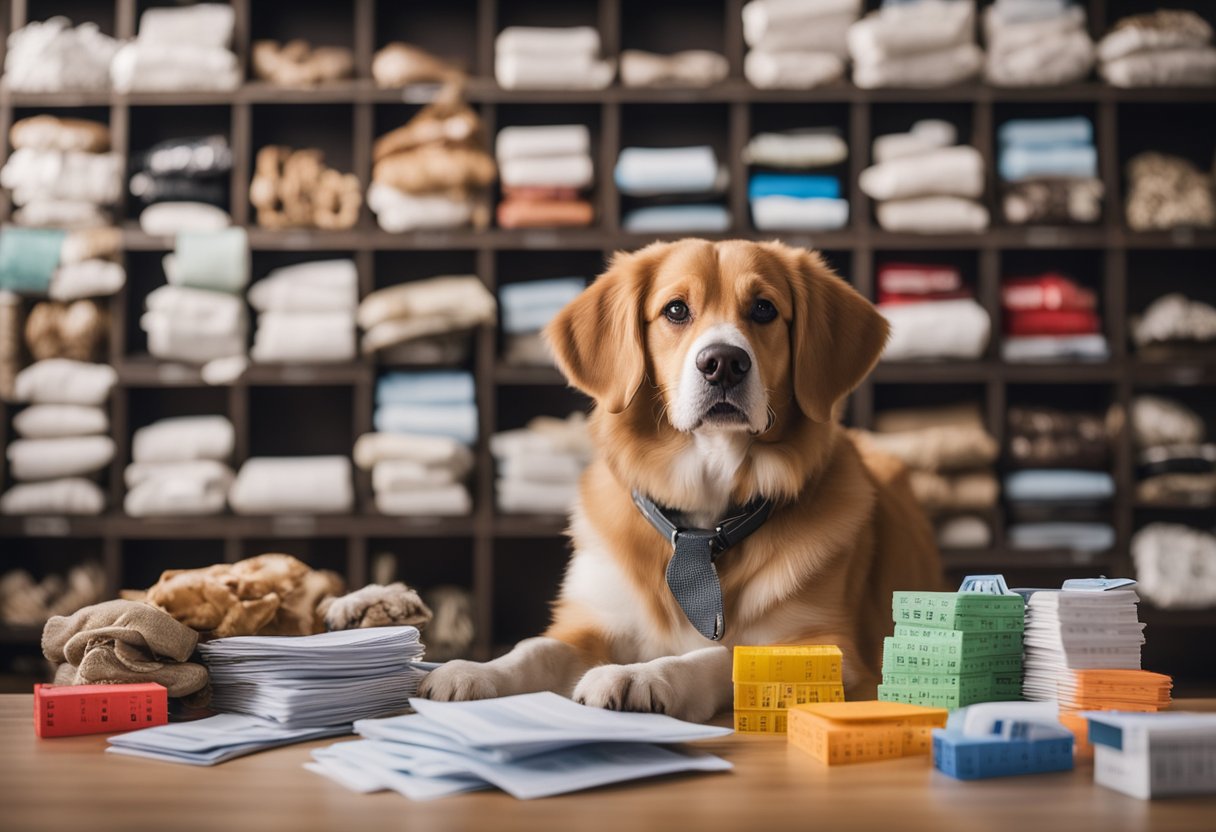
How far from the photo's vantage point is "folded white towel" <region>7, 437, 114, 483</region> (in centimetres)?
361

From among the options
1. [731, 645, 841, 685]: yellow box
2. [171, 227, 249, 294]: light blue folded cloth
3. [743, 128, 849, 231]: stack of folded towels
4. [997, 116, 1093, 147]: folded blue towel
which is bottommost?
[731, 645, 841, 685]: yellow box

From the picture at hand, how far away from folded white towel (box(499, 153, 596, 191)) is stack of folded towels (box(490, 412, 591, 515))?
86 centimetres

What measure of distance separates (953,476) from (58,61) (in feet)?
11.4

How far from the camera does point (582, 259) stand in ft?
13.0

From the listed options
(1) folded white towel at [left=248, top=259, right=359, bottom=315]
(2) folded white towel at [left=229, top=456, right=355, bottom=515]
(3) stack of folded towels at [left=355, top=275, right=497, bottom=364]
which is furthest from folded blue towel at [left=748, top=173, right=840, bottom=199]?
(2) folded white towel at [left=229, top=456, right=355, bottom=515]

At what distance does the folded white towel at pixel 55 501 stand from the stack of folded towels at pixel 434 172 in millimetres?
1371

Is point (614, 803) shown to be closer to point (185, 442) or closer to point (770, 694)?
point (770, 694)

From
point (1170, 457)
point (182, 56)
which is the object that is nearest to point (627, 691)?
point (1170, 457)

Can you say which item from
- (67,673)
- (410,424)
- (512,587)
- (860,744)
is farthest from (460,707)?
(512,587)

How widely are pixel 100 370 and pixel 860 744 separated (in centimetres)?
342

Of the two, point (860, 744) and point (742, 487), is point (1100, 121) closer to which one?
point (742, 487)

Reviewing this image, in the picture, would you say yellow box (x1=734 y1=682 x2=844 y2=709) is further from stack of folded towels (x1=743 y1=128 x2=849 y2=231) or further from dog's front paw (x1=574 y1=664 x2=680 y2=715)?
stack of folded towels (x1=743 y1=128 x2=849 y2=231)

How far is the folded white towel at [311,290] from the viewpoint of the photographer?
144 inches

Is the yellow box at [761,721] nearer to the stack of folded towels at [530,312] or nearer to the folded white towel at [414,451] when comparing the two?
the folded white towel at [414,451]
